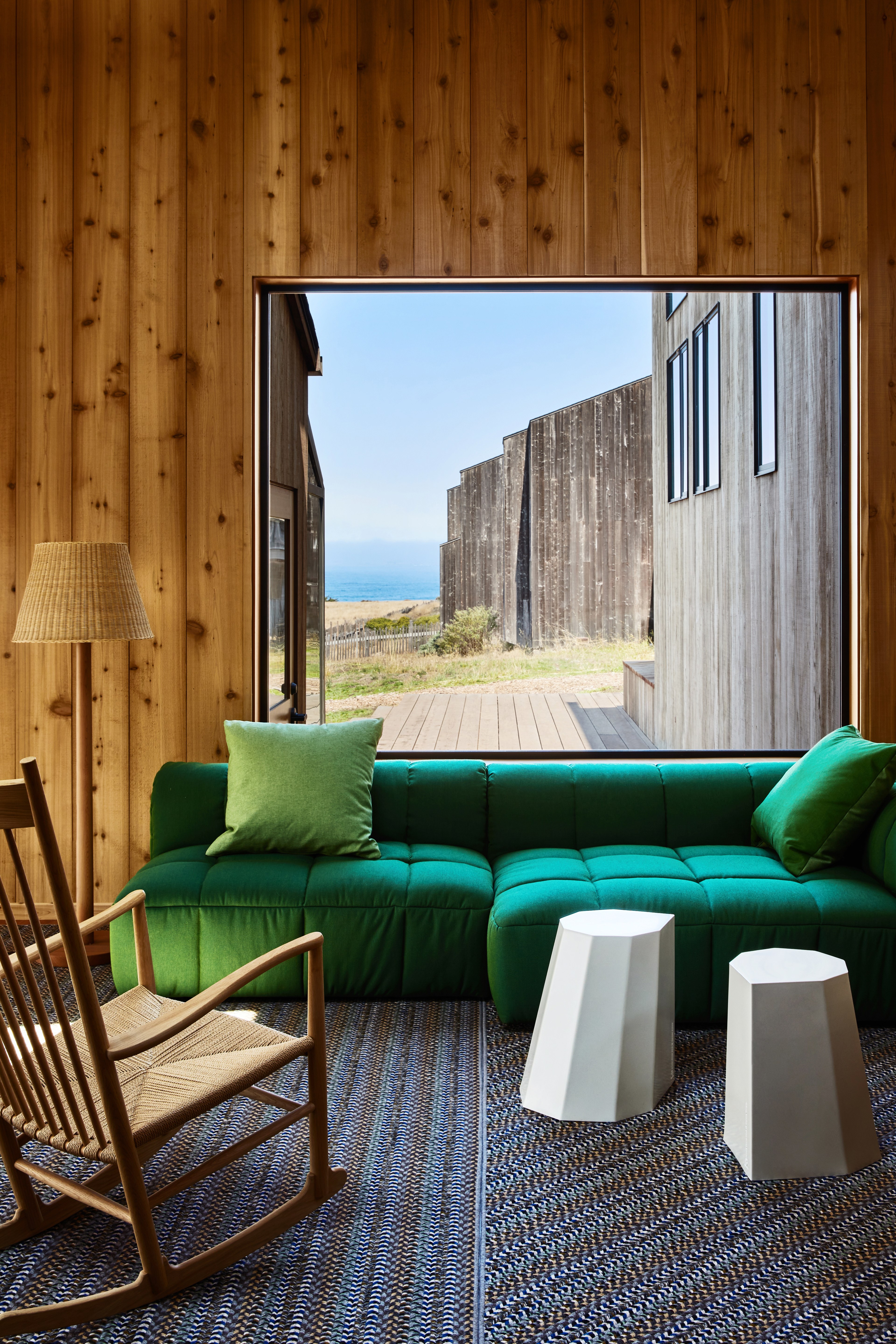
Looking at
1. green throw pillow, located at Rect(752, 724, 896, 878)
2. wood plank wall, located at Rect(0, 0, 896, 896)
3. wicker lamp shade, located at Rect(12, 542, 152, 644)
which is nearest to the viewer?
green throw pillow, located at Rect(752, 724, 896, 878)

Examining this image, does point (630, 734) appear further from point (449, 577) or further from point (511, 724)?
point (449, 577)

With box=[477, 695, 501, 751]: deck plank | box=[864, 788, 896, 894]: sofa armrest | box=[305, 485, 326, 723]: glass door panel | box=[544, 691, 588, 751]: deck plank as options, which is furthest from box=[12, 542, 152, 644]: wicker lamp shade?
box=[864, 788, 896, 894]: sofa armrest

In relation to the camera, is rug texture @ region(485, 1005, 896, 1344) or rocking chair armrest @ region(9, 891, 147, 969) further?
rocking chair armrest @ region(9, 891, 147, 969)

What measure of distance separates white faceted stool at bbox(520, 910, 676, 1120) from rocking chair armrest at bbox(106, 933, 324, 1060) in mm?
774

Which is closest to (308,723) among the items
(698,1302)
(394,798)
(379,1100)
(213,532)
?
(394,798)

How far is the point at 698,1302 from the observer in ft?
5.80

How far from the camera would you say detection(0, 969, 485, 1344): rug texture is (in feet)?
5.65

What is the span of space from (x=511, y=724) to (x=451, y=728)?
0.81 feet

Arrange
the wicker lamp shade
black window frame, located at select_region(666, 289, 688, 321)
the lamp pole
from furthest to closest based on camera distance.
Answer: black window frame, located at select_region(666, 289, 688, 321)
the lamp pole
the wicker lamp shade

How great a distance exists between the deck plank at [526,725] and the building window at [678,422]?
1028mm

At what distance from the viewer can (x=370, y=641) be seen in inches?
161

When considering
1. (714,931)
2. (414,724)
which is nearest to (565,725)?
(414,724)

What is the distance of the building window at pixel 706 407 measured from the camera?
4.10 m

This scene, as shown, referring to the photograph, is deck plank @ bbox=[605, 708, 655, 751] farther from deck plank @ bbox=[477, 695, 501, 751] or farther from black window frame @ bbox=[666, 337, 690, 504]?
black window frame @ bbox=[666, 337, 690, 504]
